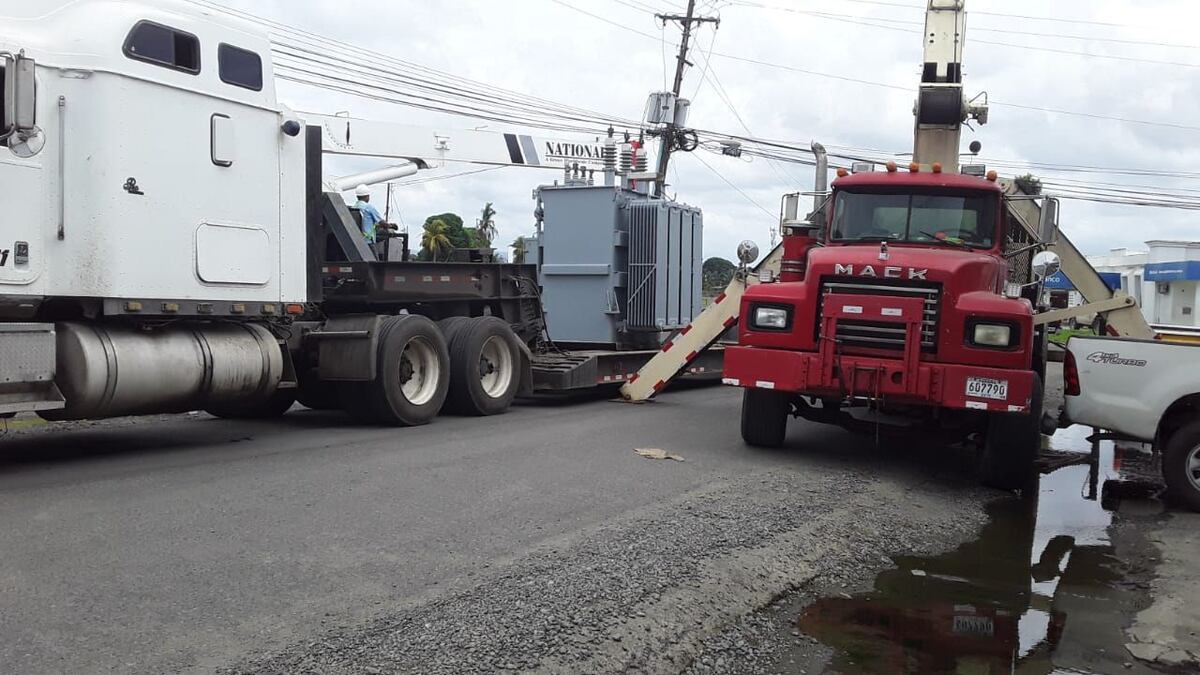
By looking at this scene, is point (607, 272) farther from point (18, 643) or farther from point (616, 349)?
point (18, 643)

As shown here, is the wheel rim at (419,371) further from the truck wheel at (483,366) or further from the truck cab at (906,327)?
the truck cab at (906,327)

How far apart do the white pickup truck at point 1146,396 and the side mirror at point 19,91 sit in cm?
860

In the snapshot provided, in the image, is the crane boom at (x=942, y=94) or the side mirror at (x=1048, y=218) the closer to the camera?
the side mirror at (x=1048, y=218)

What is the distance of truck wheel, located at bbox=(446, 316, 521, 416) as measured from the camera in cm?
1254

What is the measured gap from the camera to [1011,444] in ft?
29.6

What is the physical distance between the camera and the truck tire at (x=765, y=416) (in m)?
10.2

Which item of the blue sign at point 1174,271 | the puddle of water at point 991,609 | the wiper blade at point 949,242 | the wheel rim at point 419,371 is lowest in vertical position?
the puddle of water at point 991,609

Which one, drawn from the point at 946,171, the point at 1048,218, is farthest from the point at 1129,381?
the point at 946,171

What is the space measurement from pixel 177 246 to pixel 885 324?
6.09 m

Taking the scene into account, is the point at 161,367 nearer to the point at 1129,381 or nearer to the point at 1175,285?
the point at 1129,381

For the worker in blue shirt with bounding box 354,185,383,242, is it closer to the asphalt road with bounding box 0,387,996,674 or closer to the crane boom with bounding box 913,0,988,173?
the asphalt road with bounding box 0,387,996,674

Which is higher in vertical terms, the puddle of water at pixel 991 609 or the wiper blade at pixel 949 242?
the wiper blade at pixel 949 242

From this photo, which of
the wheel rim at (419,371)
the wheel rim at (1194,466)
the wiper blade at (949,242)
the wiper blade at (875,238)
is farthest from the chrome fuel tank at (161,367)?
the wheel rim at (1194,466)

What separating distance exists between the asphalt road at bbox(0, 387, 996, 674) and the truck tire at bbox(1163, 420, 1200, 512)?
4.91 feet
